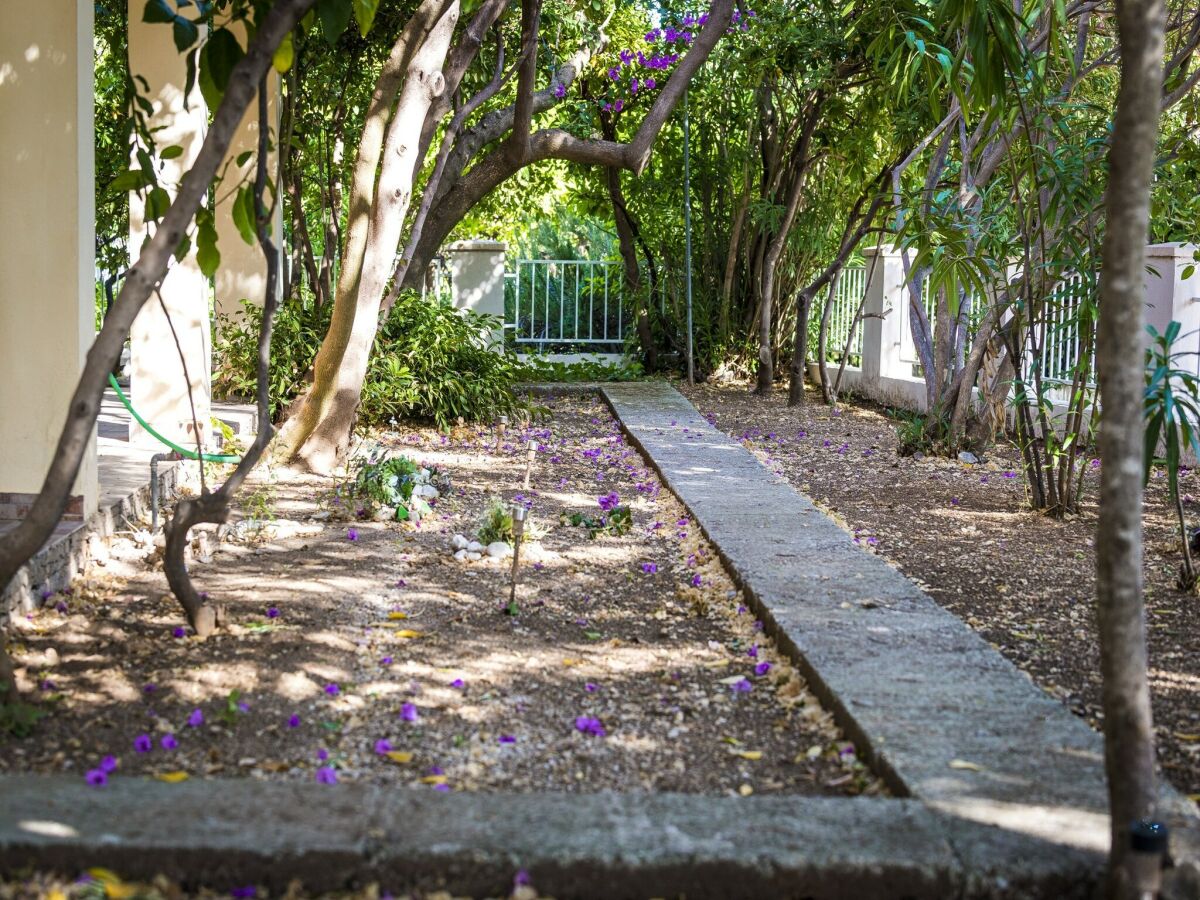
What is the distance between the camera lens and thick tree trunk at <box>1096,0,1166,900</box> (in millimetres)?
2143

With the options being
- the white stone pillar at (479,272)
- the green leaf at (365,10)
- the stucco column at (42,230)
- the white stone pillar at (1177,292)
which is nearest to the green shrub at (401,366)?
the stucco column at (42,230)

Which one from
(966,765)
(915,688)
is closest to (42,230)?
(915,688)

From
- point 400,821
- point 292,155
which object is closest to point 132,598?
point 400,821

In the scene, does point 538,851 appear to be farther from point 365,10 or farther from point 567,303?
point 567,303

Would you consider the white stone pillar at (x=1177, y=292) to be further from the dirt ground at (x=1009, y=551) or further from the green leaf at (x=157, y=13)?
the green leaf at (x=157, y=13)

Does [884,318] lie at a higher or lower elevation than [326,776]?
higher

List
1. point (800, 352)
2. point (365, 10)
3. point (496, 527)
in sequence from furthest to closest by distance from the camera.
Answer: point (800, 352) < point (496, 527) < point (365, 10)

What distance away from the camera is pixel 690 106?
11703 millimetres

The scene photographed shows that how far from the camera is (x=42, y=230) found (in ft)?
13.6

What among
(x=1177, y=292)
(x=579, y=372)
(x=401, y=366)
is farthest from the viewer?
(x=579, y=372)

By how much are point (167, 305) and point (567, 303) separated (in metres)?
8.27

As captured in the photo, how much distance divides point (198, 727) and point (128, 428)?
4066 mm

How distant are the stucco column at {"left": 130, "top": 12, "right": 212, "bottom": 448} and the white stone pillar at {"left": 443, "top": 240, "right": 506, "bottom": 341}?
6210 millimetres

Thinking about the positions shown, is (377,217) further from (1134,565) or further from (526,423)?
(1134,565)
